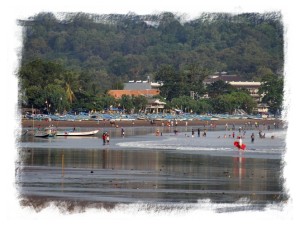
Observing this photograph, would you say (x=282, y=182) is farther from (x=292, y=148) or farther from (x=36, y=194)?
(x=36, y=194)

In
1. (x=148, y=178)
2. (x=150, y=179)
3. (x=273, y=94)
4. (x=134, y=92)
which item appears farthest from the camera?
(x=273, y=94)

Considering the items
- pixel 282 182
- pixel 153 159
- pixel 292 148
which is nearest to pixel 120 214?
pixel 292 148

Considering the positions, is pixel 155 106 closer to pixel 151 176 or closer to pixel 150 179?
pixel 151 176

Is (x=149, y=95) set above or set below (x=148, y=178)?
above

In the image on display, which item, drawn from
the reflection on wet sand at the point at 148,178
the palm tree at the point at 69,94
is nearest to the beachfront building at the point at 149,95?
the palm tree at the point at 69,94

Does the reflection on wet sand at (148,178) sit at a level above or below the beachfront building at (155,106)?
below

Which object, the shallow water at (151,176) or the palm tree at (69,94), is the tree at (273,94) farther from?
the shallow water at (151,176)

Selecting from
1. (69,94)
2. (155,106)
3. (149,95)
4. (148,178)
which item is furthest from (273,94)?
(148,178)

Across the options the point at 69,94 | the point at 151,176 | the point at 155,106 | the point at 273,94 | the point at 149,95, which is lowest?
the point at 151,176

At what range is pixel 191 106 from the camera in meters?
176

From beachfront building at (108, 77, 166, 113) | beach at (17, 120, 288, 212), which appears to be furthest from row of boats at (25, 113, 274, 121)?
beach at (17, 120, 288, 212)

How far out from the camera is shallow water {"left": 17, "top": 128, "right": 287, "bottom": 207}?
2667 centimetres

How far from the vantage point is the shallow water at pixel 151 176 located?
26672 mm

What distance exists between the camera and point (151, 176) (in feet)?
112
